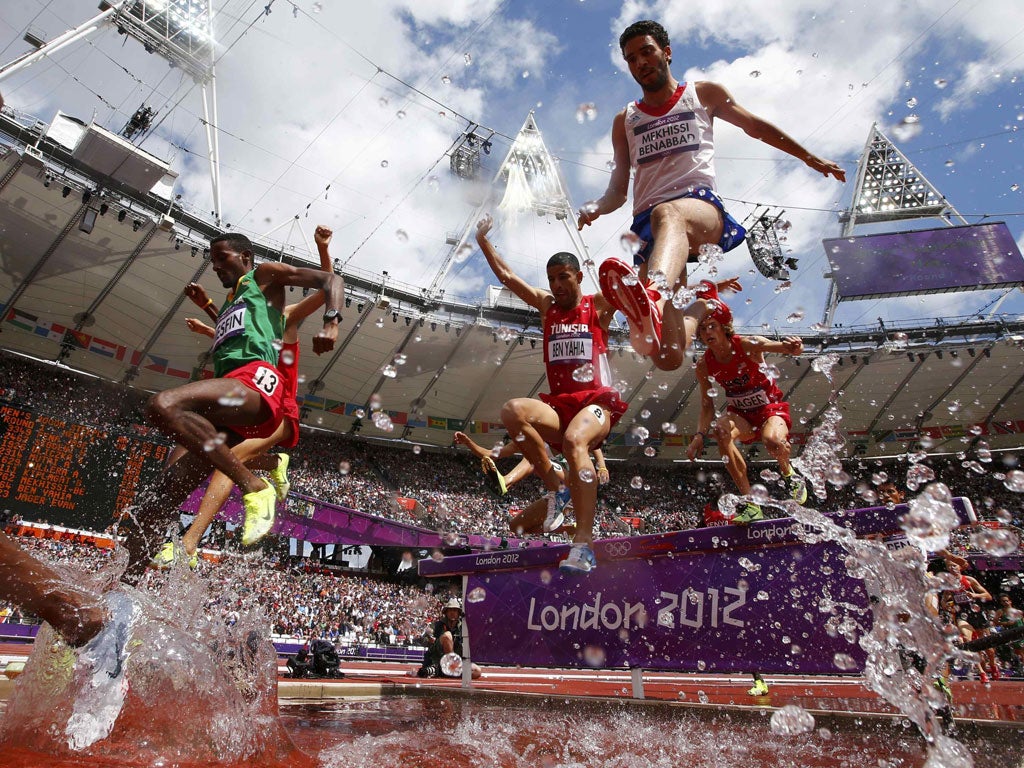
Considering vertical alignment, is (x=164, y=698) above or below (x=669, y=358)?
Answer: below

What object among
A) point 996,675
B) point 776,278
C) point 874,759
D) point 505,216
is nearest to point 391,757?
point 874,759

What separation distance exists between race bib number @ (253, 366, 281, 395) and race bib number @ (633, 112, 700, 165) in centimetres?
239

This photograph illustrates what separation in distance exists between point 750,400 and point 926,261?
23.9 meters

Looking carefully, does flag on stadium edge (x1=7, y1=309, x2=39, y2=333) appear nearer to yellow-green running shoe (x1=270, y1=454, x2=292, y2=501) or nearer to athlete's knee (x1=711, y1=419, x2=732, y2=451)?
yellow-green running shoe (x1=270, y1=454, x2=292, y2=501)

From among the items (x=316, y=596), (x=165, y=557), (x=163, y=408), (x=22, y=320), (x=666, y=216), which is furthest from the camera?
(x=22, y=320)

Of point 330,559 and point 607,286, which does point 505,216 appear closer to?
point 330,559

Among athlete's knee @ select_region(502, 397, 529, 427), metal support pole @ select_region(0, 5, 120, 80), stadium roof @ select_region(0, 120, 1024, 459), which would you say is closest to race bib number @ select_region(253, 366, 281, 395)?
athlete's knee @ select_region(502, 397, 529, 427)

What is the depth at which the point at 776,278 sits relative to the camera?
25344 millimetres

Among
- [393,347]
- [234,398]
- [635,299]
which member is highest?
[393,347]

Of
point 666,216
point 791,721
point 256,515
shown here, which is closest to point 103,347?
point 256,515

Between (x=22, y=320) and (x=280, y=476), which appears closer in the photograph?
(x=280, y=476)

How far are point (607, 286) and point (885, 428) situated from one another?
2896cm

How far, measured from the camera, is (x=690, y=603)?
400cm

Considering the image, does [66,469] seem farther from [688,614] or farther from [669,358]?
[669,358]
